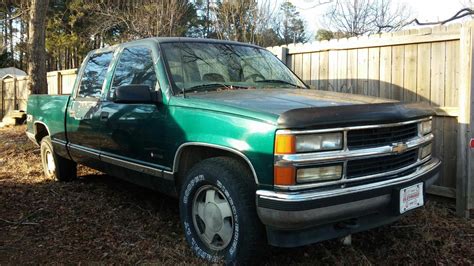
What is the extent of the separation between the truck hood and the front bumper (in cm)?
45

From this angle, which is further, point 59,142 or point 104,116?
point 59,142

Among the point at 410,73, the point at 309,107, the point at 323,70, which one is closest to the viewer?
the point at 309,107

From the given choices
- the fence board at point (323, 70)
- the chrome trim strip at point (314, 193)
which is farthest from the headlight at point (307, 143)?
the fence board at point (323, 70)

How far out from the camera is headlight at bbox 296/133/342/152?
114 inches

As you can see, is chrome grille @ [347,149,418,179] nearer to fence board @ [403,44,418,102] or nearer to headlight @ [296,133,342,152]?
headlight @ [296,133,342,152]

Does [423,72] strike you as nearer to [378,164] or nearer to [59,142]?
[378,164]

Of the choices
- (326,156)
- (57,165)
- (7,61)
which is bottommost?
(57,165)

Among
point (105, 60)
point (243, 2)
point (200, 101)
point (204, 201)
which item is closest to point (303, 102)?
point (200, 101)

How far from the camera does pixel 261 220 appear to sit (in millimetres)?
3014

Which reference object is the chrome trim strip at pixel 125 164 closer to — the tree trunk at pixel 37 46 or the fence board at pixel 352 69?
the fence board at pixel 352 69

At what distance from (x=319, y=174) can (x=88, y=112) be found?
311 centimetres

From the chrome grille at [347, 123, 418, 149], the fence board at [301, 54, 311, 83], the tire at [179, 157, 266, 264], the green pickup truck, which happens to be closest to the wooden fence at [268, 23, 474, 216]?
the fence board at [301, 54, 311, 83]

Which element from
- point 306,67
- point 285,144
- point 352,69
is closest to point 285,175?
point 285,144

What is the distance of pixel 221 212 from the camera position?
341 cm
